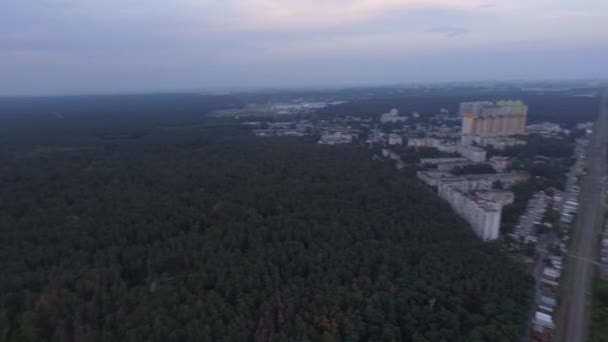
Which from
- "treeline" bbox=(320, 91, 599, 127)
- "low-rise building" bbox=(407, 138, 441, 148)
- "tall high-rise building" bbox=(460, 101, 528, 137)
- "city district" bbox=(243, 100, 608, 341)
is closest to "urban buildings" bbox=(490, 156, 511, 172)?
"city district" bbox=(243, 100, 608, 341)

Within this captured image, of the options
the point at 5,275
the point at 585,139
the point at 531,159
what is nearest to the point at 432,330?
the point at 5,275

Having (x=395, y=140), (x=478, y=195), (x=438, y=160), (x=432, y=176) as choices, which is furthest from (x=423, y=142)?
(x=478, y=195)

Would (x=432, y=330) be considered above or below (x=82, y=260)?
below

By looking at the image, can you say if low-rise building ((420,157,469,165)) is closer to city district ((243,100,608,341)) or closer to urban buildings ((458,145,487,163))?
city district ((243,100,608,341))

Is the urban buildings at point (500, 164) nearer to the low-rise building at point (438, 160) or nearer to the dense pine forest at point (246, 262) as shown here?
the low-rise building at point (438, 160)

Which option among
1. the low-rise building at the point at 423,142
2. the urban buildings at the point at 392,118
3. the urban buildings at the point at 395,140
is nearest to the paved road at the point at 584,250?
the low-rise building at the point at 423,142

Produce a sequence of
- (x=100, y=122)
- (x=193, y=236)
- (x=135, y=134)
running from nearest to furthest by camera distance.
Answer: (x=193, y=236)
(x=135, y=134)
(x=100, y=122)

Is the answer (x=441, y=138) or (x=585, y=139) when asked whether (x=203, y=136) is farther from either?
(x=585, y=139)
